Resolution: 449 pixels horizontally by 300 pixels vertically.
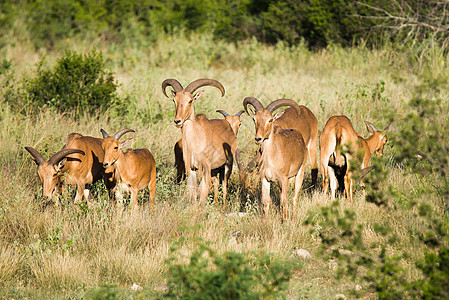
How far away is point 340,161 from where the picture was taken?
9.22 meters

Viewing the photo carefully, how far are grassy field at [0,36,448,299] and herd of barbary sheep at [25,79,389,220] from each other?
0.99 feet

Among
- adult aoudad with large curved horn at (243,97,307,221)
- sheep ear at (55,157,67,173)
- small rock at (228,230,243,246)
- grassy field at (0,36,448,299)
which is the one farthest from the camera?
sheep ear at (55,157,67,173)

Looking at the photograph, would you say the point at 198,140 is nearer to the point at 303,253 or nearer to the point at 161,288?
the point at 303,253

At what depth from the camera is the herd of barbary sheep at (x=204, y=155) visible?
803cm

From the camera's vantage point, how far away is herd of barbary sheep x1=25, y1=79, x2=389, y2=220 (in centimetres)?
803

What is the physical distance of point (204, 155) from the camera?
361 inches

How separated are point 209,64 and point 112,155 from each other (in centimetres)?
1231

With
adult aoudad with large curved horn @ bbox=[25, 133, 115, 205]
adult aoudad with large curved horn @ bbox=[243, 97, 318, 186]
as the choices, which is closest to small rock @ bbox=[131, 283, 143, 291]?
adult aoudad with large curved horn @ bbox=[25, 133, 115, 205]

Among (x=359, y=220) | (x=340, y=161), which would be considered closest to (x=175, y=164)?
(x=340, y=161)

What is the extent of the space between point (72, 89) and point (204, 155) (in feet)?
15.1

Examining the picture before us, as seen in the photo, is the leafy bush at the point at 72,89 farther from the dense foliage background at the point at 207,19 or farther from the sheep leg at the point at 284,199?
the dense foliage background at the point at 207,19

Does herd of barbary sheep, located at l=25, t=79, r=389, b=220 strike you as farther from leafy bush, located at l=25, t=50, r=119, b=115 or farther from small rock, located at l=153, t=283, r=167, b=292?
leafy bush, located at l=25, t=50, r=119, b=115

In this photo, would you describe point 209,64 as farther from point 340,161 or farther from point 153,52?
point 340,161

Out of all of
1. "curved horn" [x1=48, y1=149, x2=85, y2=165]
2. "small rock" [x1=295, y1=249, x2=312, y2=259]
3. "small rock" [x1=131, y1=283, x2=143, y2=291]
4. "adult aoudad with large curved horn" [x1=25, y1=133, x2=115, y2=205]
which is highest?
"curved horn" [x1=48, y1=149, x2=85, y2=165]
